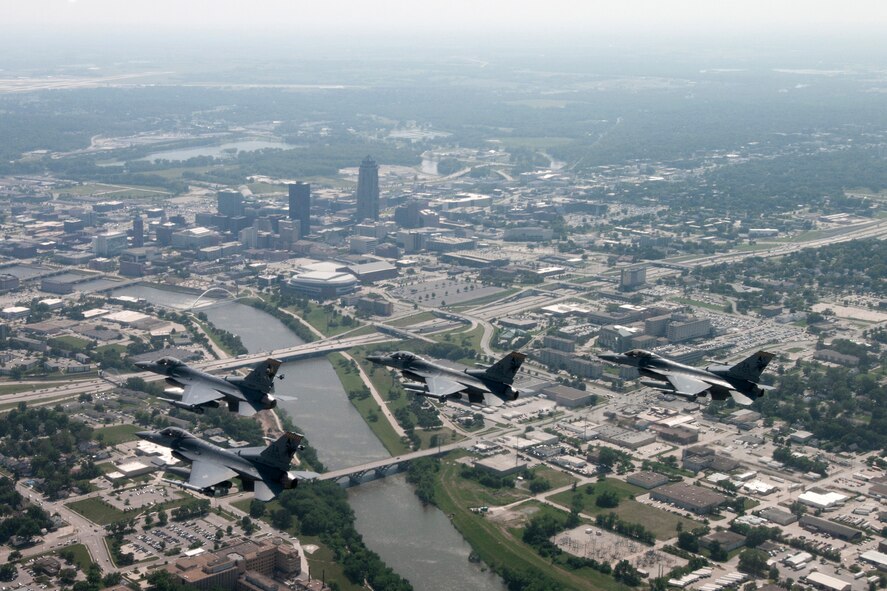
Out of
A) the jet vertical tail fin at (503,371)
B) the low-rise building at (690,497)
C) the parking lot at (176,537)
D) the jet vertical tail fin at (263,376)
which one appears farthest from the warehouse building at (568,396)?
the jet vertical tail fin at (263,376)

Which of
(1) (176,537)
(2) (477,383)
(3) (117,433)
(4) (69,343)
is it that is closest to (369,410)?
(3) (117,433)

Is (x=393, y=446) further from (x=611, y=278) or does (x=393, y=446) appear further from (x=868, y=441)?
(x=611, y=278)

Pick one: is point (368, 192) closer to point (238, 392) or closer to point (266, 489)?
point (238, 392)

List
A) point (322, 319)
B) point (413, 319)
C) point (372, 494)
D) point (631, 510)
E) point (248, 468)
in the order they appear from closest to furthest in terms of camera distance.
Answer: point (248, 468) → point (631, 510) → point (372, 494) → point (413, 319) → point (322, 319)

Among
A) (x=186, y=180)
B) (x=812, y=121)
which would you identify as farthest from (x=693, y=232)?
(x=812, y=121)

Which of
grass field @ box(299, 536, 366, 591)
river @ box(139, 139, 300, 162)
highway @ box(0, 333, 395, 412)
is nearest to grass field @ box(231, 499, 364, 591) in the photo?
grass field @ box(299, 536, 366, 591)

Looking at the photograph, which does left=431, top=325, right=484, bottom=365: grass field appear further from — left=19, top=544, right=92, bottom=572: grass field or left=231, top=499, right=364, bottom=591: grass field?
left=19, top=544, right=92, bottom=572: grass field
